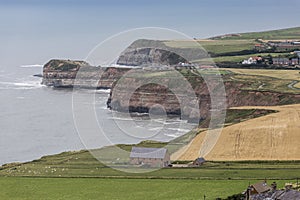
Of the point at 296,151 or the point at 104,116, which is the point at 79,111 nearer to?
the point at 104,116

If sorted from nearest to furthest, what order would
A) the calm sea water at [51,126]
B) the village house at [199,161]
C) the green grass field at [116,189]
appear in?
the green grass field at [116,189], the village house at [199,161], the calm sea water at [51,126]

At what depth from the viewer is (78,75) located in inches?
5531

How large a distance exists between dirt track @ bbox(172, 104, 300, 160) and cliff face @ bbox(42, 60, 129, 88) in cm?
6213

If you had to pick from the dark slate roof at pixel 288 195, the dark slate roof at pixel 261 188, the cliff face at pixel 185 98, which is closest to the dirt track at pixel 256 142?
the dark slate roof at pixel 261 188

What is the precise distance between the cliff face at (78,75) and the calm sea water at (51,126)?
841 cm

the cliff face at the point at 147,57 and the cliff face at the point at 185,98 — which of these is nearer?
the cliff face at the point at 185,98

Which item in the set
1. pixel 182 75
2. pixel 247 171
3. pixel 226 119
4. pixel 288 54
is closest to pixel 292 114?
pixel 226 119

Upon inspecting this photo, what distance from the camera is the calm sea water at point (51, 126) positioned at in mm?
65875

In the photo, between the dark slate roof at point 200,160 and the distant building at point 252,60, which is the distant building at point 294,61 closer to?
the distant building at point 252,60

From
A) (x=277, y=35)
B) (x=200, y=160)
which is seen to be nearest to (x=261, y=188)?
(x=200, y=160)

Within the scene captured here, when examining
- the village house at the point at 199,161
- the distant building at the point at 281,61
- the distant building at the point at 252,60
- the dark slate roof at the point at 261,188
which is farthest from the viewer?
the distant building at the point at 252,60

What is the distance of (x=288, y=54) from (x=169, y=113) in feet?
128

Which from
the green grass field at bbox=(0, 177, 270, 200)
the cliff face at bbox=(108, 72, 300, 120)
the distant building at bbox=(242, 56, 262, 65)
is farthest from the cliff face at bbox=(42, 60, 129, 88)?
the green grass field at bbox=(0, 177, 270, 200)

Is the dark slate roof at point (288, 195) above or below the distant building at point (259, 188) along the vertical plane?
above
